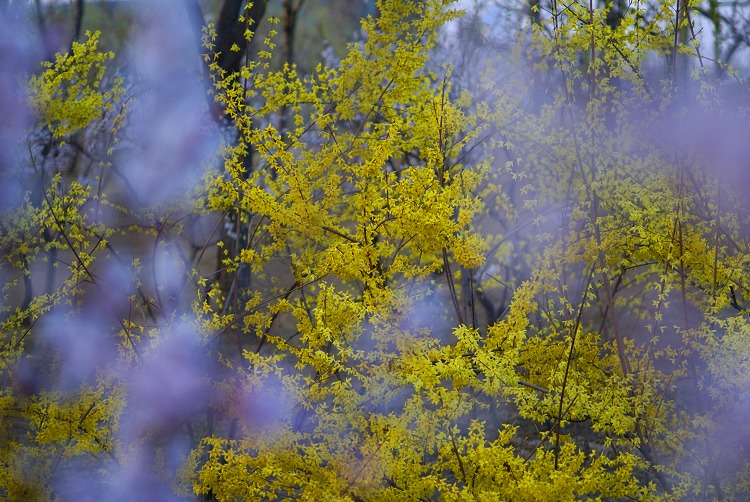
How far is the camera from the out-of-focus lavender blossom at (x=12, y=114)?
5480 mm

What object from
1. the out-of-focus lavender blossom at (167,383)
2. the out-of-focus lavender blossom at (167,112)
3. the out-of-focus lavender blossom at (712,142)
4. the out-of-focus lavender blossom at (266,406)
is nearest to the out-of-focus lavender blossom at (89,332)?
the out-of-focus lavender blossom at (167,383)

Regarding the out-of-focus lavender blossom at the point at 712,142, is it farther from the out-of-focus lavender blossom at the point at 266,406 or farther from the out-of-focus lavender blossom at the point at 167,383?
the out-of-focus lavender blossom at the point at 167,383

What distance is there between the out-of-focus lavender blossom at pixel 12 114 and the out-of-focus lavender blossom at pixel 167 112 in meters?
0.74

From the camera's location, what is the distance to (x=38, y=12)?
7.34 metres

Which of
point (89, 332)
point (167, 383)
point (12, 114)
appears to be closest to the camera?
point (167, 383)

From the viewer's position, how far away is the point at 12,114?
5617 millimetres

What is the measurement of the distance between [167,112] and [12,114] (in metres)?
1.16

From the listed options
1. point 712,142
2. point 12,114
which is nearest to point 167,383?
point 12,114

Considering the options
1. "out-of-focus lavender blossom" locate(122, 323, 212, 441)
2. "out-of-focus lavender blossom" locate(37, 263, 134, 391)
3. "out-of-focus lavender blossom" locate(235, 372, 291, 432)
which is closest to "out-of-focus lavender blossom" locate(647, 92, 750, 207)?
"out-of-focus lavender blossom" locate(235, 372, 291, 432)

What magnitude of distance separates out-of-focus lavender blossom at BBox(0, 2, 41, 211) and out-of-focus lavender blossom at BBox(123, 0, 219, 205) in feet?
2.42

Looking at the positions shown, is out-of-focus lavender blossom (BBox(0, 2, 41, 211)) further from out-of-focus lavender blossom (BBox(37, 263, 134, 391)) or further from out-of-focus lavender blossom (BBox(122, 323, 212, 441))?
out-of-focus lavender blossom (BBox(122, 323, 212, 441))

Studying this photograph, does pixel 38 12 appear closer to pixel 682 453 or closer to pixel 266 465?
pixel 266 465

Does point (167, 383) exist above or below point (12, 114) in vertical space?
below

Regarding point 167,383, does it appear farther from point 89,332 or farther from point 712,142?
point 712,142
